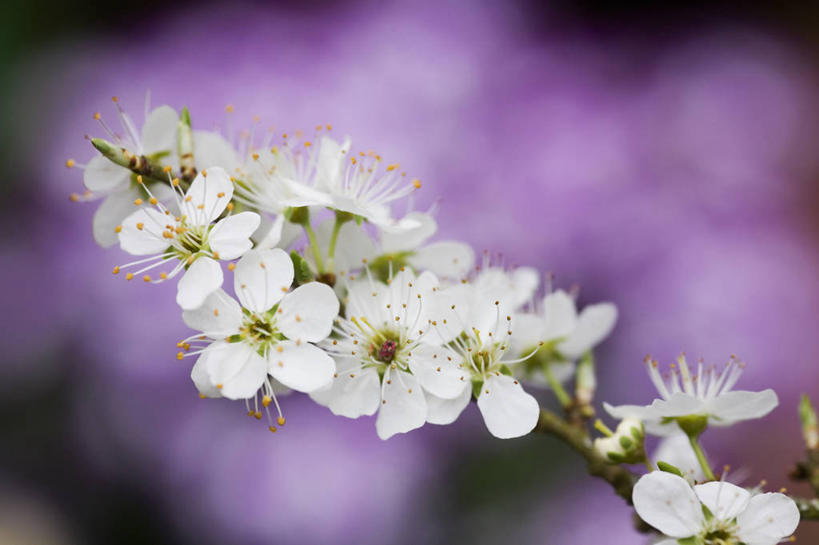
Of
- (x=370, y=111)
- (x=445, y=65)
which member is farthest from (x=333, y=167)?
(x=445, y=65)

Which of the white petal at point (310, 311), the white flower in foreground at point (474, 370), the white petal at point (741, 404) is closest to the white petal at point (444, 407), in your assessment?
the white flower in foreground at point (474, 370)

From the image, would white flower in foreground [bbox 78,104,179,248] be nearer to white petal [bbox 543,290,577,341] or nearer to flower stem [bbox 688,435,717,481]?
white petal [bbox 543,290,577,341]

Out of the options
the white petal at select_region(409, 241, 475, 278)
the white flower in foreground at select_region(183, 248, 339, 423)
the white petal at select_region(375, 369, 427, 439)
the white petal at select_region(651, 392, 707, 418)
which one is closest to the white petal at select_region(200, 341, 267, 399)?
the white flower in foreground at select_region(183, 248, 339, 423)

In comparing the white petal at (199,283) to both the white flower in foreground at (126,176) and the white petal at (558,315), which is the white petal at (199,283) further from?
the white petal at (558,315)

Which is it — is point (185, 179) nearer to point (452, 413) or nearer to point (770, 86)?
point (452, 413)

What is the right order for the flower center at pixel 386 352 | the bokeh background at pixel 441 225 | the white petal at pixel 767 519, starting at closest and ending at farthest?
the white petal at pixel 767 519, the flower center at pixel 386 352, the bokeh background at pixel 441 225
